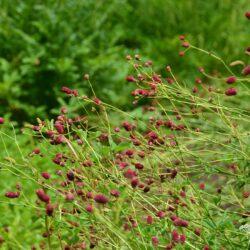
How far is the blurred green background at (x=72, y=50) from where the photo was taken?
17.3 feet

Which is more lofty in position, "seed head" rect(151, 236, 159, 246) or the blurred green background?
"seed head" rect(151, 236, 159, 246)

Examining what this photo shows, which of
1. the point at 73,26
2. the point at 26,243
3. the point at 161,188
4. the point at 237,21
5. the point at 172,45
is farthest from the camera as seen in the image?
the point at 237,21

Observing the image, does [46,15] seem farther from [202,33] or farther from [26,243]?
[26,243]

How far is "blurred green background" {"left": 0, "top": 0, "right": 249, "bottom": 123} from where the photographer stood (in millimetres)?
5266

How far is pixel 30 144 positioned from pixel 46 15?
4.54 feet

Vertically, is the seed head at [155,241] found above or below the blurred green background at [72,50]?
above

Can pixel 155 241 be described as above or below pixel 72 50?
above

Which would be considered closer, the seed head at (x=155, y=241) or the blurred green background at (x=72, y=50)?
the seed head at (x=155, y=241)

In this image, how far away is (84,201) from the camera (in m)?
2.17

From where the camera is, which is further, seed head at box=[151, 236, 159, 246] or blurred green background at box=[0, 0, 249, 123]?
blurred green background at box=[0, 0, 249, 123]

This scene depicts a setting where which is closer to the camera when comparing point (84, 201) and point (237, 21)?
point (84, 201)

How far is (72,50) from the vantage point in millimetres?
5461

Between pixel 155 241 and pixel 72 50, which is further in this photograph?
pixel 72 50

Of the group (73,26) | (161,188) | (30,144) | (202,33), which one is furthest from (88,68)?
(161,188)
